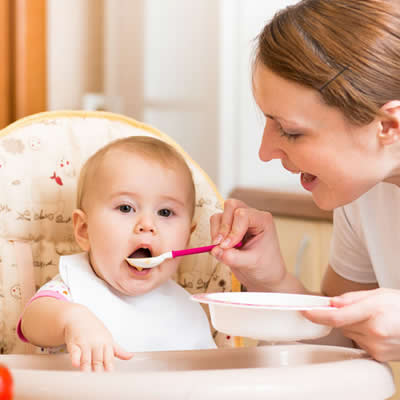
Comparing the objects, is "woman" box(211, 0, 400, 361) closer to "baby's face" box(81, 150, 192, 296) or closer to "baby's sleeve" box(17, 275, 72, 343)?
"baby's face" box(81, 150, 192, 296)

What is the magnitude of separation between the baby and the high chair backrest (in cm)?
8

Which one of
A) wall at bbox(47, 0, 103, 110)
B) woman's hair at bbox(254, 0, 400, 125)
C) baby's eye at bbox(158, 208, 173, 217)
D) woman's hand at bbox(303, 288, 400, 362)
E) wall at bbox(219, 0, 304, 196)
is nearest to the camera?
woman's hand at bbox(303, 288, 400, 362)

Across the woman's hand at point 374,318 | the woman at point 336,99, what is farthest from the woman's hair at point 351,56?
the woman's hand at point 374,318

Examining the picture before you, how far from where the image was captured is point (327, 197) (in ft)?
3.37

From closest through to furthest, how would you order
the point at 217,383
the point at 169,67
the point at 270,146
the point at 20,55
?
1. the point at 217,383
2. the point at 270,146
3. the point at 20,55
4. the point at 169,67

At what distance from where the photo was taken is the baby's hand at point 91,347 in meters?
0.81

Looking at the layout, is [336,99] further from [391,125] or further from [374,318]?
[374,318]

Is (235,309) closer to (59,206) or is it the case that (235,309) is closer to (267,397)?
(267,397)

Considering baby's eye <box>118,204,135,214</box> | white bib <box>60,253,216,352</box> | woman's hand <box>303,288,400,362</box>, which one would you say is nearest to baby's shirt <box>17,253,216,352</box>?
white bib <box>60,253,216,352</box>

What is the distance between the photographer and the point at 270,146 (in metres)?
1.02

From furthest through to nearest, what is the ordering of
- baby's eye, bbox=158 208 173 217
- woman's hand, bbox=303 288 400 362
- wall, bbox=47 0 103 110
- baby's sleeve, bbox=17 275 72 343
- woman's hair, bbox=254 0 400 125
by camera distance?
wall, bbox=47 0 103 110, baby's eye, bbox=158 208 173 217, baby's sleeve, bbox=17 275 72 343, woman's hair, bbox=254 0 400 125, woman's hand, bbox=303 288 400 362

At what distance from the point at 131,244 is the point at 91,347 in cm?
28

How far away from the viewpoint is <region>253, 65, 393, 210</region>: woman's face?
941 millimetres

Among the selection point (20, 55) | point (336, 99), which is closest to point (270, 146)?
point (336, 99)
